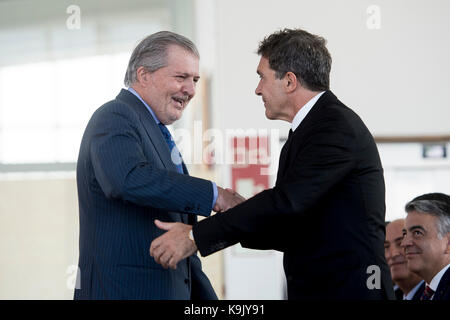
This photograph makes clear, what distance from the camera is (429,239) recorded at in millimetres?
3105

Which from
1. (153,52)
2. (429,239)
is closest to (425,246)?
(429,239)

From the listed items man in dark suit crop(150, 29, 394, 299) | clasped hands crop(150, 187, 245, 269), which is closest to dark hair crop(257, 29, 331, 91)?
man in dark suit crop(150, 29, 394, 299)

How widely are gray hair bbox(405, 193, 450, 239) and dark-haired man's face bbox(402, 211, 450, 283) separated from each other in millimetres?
16

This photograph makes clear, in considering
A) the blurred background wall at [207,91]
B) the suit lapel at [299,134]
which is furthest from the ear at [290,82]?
the blurred background wall at [207,91]

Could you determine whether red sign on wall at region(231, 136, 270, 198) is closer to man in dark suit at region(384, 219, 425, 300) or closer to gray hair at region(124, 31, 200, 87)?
man in dark suit at region(384, 219, 425, 300)

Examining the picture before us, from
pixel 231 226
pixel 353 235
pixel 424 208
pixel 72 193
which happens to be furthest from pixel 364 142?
pixel 72 193

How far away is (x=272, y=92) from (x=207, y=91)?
4070mm

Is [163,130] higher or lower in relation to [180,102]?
lower

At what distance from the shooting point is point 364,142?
84.2 inches

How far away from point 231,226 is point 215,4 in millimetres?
4173

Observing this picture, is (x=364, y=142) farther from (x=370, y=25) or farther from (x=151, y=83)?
(x=370, y=25)

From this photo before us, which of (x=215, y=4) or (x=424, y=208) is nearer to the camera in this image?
(x=424, y=208)

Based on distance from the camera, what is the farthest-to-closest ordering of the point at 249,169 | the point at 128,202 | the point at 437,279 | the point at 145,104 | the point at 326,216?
the point at 249,169, the point at 437,279, the point at 145,104, the point at 128,202, the point at 326,216

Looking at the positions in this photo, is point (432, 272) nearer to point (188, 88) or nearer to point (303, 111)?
point (303, 111)
